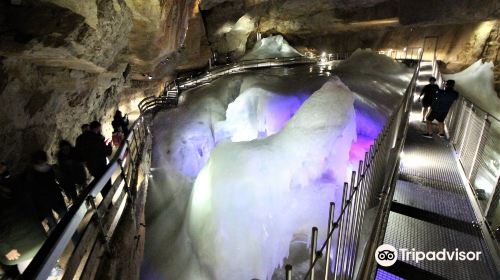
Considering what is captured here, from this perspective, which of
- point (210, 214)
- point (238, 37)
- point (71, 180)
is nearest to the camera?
point (71, 180)

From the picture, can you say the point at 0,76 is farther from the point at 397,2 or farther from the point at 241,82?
the point at 397,2

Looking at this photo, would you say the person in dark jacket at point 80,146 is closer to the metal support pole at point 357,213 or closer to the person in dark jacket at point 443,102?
the metal support pole at point 357,213

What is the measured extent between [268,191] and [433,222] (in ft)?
9.77

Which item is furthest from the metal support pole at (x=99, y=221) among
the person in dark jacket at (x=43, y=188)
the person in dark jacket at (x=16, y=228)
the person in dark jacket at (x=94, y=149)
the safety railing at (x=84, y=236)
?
the person in dark jacket at (x=94, y=149)

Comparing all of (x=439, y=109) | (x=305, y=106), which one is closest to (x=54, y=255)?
(x=305, y=106)

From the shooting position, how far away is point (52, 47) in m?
5.44

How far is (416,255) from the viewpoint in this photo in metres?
3.36

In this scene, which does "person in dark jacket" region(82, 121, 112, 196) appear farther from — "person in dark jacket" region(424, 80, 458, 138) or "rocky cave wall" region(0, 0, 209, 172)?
"person in dark jacket" region(424, 80, 458, 138)

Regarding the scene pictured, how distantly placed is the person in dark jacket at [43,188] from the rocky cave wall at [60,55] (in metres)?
2.35

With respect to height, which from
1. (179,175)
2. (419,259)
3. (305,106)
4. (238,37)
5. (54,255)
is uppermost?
(238,37)

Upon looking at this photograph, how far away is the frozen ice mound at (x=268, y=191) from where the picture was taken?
588 cm

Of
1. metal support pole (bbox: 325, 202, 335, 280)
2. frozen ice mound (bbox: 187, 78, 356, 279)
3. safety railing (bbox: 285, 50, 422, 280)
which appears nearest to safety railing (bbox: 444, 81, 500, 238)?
safety railing (bbox: 285, 50, 422, 280)

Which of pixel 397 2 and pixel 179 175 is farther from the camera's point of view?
pixel 397 2

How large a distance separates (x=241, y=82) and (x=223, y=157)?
6537 millimetres
